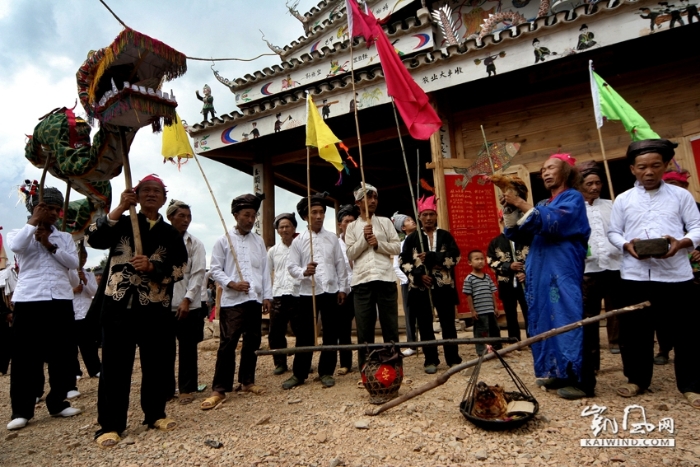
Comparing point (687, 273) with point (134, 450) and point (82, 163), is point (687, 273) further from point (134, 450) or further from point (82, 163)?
point (82, 163)

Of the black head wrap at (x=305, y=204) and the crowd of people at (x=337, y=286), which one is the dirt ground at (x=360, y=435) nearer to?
the crowd of people at (x=337, y=286)

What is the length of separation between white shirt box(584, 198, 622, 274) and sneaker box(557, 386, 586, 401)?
4.68 ft

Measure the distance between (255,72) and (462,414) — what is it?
10.0 metres

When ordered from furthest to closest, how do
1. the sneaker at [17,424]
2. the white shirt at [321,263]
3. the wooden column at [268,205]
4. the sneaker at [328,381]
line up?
the wooden column at [268,205]
the white shirt at [321,263]
the sneaker at [328,381]
the sneaker at [17,424]

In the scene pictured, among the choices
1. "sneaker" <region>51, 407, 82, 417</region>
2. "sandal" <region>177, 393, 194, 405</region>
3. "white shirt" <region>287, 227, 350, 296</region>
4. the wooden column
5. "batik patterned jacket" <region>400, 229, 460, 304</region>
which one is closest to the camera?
"sneaker" <region>51, 407, 82, 417</region>

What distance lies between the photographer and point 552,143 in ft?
22.3

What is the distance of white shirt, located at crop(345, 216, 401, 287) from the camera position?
13.0 ft

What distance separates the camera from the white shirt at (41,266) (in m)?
3.32

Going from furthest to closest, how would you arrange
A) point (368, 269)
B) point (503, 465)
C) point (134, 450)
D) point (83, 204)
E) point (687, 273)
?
point (83, 204) → point (368, 269) → point (687, 273) → point (134, 450) → point (503, 465)

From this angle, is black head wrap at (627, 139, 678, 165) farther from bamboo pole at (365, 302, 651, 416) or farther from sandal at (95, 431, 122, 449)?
sandal at (95, 431, 122, 449)

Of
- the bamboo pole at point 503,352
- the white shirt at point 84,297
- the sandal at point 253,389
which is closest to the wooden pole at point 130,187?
the sandal at point 253,389

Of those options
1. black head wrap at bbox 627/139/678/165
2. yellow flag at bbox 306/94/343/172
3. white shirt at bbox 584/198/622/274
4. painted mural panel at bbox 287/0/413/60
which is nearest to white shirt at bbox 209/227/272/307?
yellow flag at bbox 306/94/343/172

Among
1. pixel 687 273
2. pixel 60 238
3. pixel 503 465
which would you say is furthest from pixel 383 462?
pixel 60 238

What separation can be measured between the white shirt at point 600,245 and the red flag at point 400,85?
1772mm
